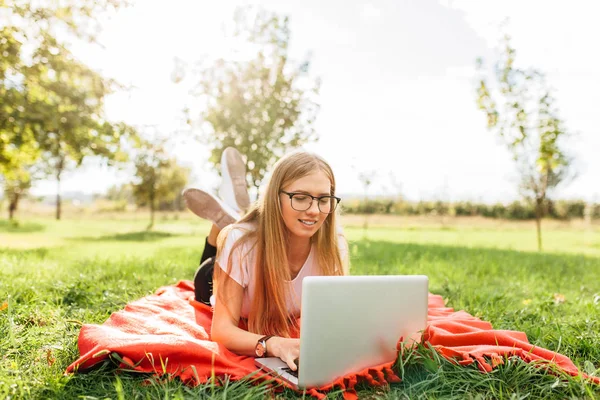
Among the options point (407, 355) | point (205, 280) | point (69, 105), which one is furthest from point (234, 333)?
point (69, 105)

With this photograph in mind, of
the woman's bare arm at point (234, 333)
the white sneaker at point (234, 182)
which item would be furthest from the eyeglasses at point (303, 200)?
the white sneaker at point (234, 182)

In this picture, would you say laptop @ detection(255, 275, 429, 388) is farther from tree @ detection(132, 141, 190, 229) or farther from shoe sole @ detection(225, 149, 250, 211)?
tree @ detection(132, 141, 190, 229)

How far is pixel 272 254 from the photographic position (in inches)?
95.0

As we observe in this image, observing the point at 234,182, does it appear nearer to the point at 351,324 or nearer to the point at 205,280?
the point at 205,280

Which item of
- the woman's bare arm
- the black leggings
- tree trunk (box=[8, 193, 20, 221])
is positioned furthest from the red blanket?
tree trunk (box=[8, 193, 20, 221])

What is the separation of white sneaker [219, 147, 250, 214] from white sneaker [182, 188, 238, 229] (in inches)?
12.4

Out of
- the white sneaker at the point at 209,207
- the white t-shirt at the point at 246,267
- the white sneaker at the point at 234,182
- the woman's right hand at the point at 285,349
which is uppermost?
the white sneaker at the point at 234,182

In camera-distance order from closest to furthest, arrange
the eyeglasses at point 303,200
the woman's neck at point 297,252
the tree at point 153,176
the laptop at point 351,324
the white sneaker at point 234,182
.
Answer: the laptop at point 351,324
the eyeglasses at point 303,200
the woman's neck at point 297,252
the white sneaker at point 234,182
the tree at point 153,176

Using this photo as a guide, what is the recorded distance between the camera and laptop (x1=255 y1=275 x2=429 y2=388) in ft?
6.13

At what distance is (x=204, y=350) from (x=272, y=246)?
60 cm

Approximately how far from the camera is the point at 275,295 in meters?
2.46

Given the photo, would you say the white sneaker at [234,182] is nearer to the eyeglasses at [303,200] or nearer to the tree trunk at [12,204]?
the eyeglasses at [303,200]

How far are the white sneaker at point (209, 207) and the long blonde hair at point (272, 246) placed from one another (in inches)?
58.6

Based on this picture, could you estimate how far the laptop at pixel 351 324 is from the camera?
73.5 inches
